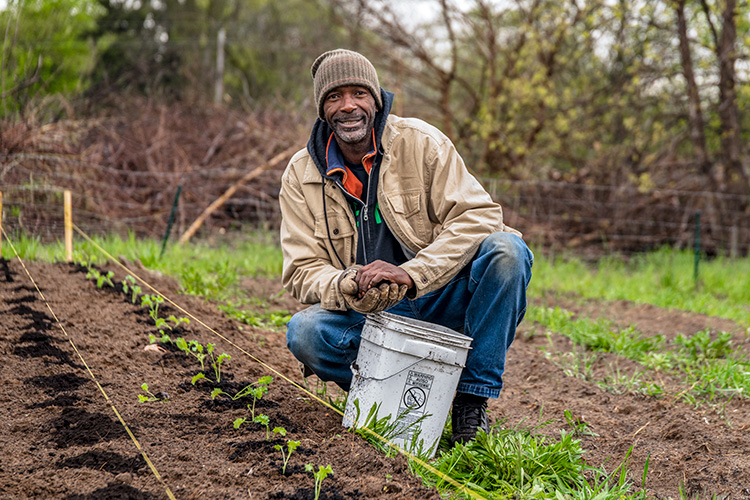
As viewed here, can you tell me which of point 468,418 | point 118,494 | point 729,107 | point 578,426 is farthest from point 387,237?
point 729,107

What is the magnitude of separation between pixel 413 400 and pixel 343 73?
51.4 inches

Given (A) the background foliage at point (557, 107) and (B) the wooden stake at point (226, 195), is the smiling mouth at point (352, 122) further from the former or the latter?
(A) the background foliage at point (557, 107)

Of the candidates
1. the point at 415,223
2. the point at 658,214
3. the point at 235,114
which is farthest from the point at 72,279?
the point at 658,214

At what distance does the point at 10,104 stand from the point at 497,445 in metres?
6.61

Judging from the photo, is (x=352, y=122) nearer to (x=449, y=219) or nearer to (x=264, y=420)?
(x=449, y=219)

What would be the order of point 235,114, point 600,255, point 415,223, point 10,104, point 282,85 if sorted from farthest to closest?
point 282,85 → point 235,114 → point 600,255 → point 10,104 → point 415,223

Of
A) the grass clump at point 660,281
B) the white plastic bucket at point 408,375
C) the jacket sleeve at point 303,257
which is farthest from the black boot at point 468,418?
the grass clump at point 660,281

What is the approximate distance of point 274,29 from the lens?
20469 mm

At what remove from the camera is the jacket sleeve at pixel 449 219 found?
2502 millimetres

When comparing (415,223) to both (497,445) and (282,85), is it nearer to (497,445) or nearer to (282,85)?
(497,445)

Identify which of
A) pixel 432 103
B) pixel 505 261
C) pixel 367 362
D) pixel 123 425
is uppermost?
pixel 432 103

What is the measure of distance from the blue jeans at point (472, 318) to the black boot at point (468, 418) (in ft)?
0.18

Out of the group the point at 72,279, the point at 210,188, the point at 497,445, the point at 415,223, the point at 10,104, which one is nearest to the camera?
the point at 497,445

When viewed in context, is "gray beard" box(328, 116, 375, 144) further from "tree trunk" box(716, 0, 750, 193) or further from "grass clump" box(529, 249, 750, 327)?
"tree trunk" box(716, 0, 750, 193)
